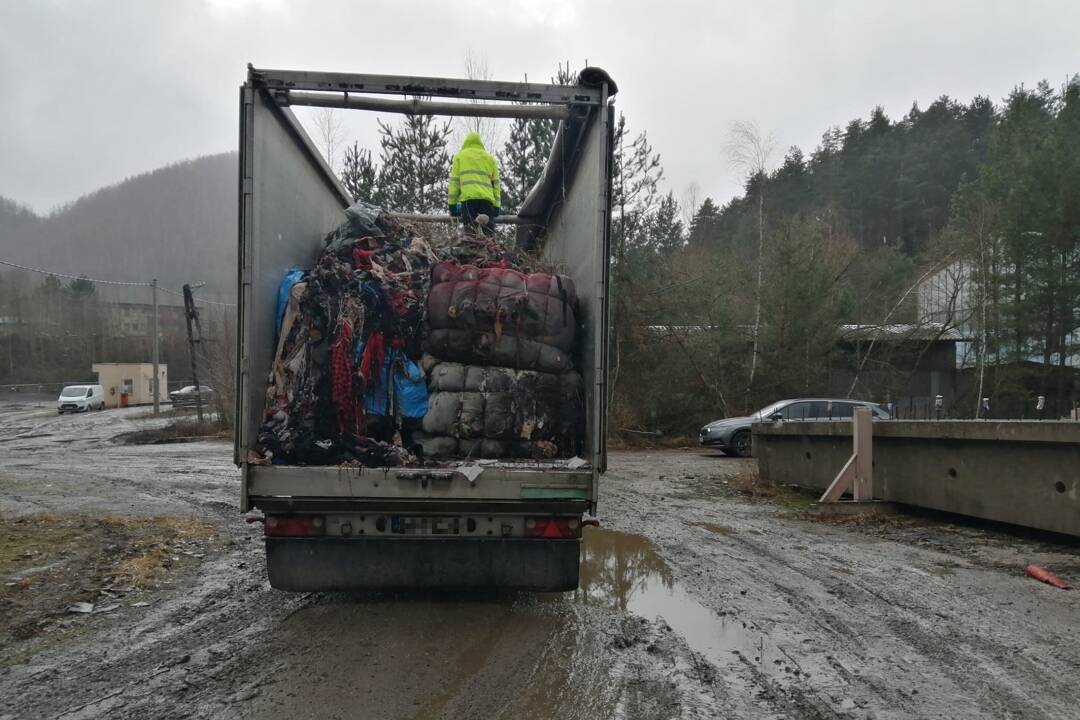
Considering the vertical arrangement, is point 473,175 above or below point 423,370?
above

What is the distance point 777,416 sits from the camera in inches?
633

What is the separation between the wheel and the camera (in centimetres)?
1766

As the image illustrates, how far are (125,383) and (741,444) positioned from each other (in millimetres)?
48694

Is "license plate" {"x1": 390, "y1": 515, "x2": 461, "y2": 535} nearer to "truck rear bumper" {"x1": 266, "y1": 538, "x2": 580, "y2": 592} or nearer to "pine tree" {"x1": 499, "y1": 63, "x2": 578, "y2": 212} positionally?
"truck rear bumper" {"x1": 266, "y1": 538, "x2": 580, "y2": 592}

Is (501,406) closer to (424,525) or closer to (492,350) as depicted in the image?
(492,350)

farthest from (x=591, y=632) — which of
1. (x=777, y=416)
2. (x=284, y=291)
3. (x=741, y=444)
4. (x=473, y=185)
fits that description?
(x=741, y=444)

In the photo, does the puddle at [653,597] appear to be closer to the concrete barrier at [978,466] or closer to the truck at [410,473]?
the truck at [410,473]

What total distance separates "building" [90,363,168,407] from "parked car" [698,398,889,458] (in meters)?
45.7

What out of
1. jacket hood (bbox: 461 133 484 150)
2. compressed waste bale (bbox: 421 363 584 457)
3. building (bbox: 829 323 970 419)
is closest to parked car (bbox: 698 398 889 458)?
building (bbox: 829 323 970 419)

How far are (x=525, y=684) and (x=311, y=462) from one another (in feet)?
6.49

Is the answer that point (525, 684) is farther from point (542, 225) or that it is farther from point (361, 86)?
point (542, 225)

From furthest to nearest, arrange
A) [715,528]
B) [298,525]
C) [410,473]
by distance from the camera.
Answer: [715,528]
[298,525]
[410,473]

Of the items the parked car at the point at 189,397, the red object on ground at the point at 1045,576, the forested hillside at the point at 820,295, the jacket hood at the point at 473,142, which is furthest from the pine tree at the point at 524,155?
the parked car at the point at 189,397

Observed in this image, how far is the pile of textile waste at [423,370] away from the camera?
502 cm
